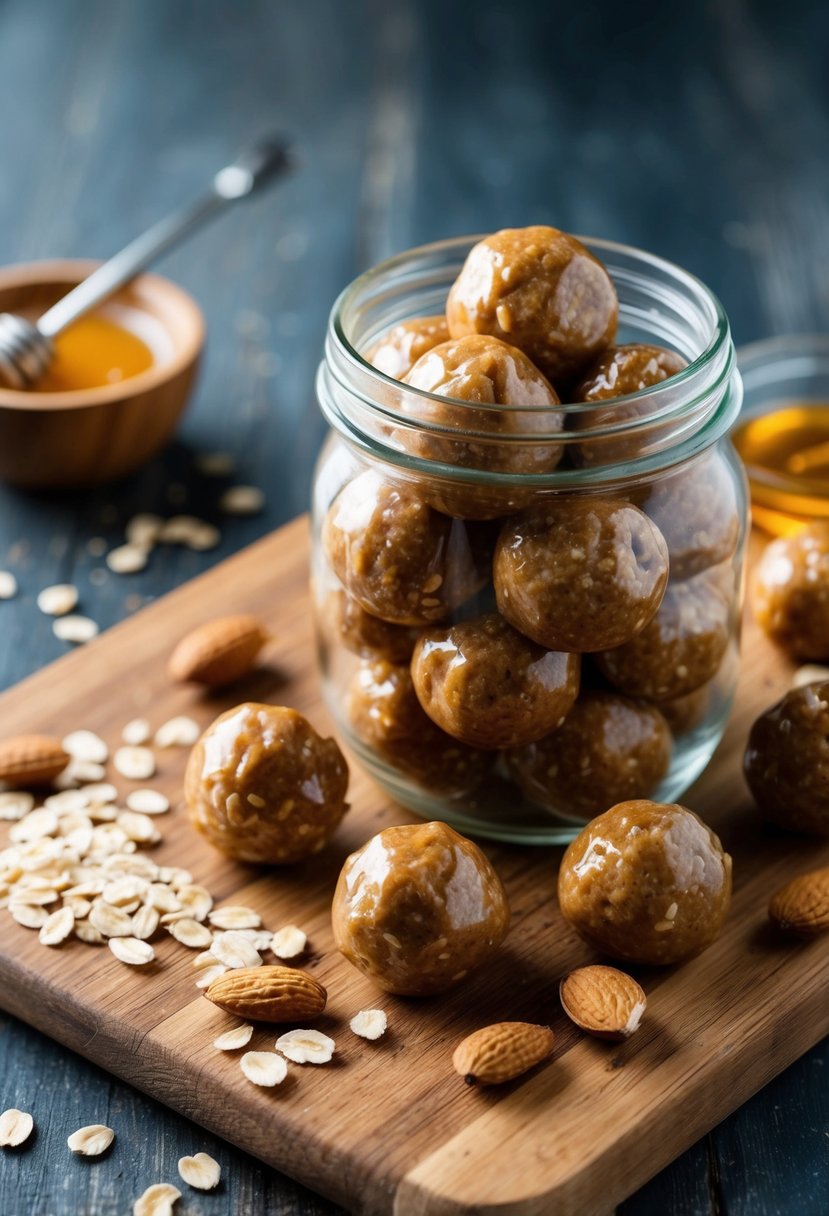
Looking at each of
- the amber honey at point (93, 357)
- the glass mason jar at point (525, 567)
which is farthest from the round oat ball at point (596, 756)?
the amber honey at point (93, 357)

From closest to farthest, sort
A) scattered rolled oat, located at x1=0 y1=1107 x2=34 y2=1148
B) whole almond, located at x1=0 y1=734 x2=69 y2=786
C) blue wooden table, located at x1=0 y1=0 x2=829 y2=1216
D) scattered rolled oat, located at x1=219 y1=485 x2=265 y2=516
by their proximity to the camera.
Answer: scattered rolled oat, located at x1=0 y1=1107 x2=34 y2=1148
whole almond, located at x1=0 y1=734 x2=69 y2=786
scattered rolled oat, located at x1=219 y1=485 x2=265 y2=516
blue wooden table, located at x1=0 y1=0 x2=829 y2=1216

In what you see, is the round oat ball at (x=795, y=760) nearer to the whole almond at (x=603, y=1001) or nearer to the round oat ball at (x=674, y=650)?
the round oat ball at (x=674, y=650)

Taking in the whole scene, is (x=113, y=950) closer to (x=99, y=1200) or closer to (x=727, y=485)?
(x=99, y=1200)

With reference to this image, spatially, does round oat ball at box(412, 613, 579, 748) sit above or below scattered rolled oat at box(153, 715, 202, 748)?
above

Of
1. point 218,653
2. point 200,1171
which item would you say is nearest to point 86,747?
point 218,653

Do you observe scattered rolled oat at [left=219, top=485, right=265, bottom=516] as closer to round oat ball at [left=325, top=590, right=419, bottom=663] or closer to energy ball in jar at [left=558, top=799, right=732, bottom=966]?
round oat ball at [left=325, top=590, right=419, bottom=663]

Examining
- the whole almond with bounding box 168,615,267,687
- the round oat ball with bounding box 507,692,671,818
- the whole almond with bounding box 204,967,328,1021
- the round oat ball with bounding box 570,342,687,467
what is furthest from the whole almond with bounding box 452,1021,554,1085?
the whole almond with bounding box 168,615,267,687
